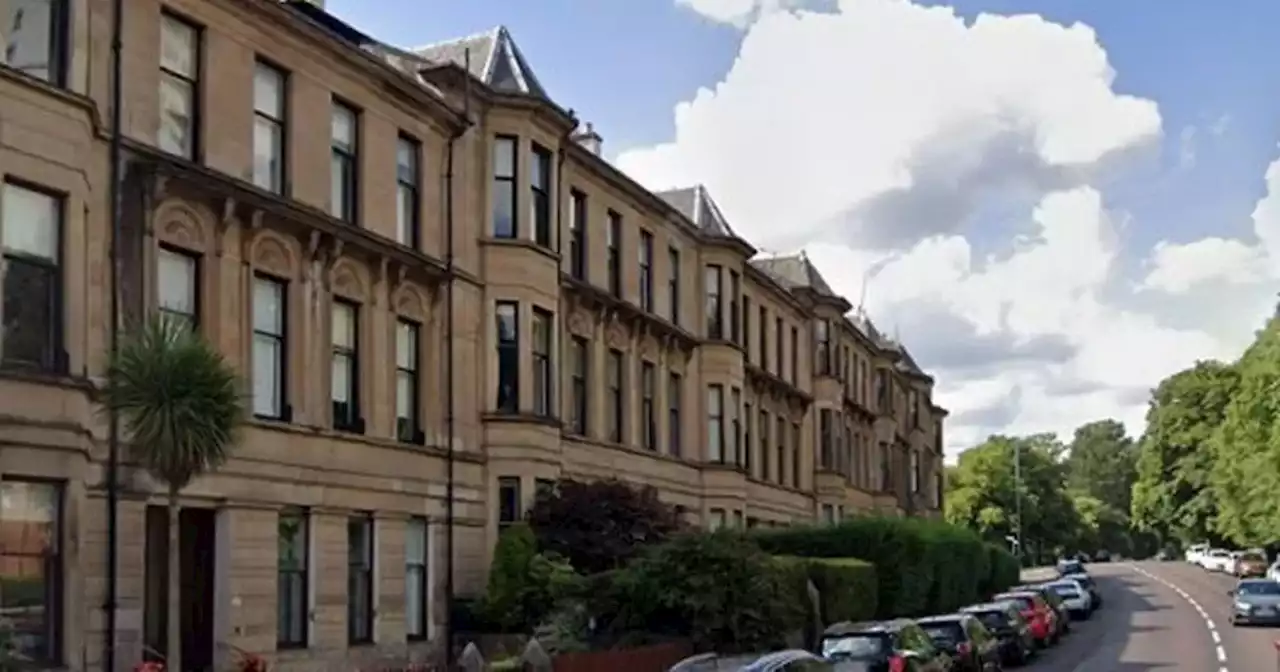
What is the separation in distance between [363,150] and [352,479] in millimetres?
5552

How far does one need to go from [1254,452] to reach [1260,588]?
2487 cm

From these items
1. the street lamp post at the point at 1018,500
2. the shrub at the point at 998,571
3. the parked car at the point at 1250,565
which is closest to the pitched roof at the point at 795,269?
the shrub at the point at 998,571

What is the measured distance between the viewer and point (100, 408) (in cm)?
2117

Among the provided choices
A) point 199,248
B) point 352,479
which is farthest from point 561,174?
point 199,248

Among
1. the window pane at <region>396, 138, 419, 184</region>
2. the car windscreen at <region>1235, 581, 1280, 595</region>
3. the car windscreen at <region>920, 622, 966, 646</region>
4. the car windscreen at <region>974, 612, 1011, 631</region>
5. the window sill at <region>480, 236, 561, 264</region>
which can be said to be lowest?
the car windscreen at <region>1235, 581, 1280, 595</region>

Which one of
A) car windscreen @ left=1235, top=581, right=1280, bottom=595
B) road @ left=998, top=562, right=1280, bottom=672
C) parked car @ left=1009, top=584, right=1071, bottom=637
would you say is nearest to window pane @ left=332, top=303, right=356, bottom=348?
road @ left=998, top=562, right=1280, bottom=672

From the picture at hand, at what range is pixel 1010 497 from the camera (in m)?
129

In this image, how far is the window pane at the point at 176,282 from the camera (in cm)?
2333

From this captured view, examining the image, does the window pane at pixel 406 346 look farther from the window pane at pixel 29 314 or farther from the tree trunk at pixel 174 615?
the window pane at pixel 29 314

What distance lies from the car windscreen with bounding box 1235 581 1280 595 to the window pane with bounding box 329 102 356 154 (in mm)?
36391

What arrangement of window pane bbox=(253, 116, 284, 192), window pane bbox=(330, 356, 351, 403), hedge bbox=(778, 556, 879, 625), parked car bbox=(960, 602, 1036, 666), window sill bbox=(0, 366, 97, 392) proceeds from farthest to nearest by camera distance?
parked car bbox=(960, 602, 1036, 666)
hedge bbox=(778, 556, 879, 625)
window pane bbox=(330, 356, 351, 403)
window pane bbox=(253, 116, 284, 192)
window sill bbox=(0, 366, 97, 392)

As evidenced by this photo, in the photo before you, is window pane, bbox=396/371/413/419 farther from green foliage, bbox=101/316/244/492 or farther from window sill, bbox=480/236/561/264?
green foliage, bbox=101/316/244/492

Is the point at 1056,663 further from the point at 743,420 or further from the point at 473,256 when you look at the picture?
the point at 473,256

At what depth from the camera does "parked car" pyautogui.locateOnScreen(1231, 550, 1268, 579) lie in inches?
3412
